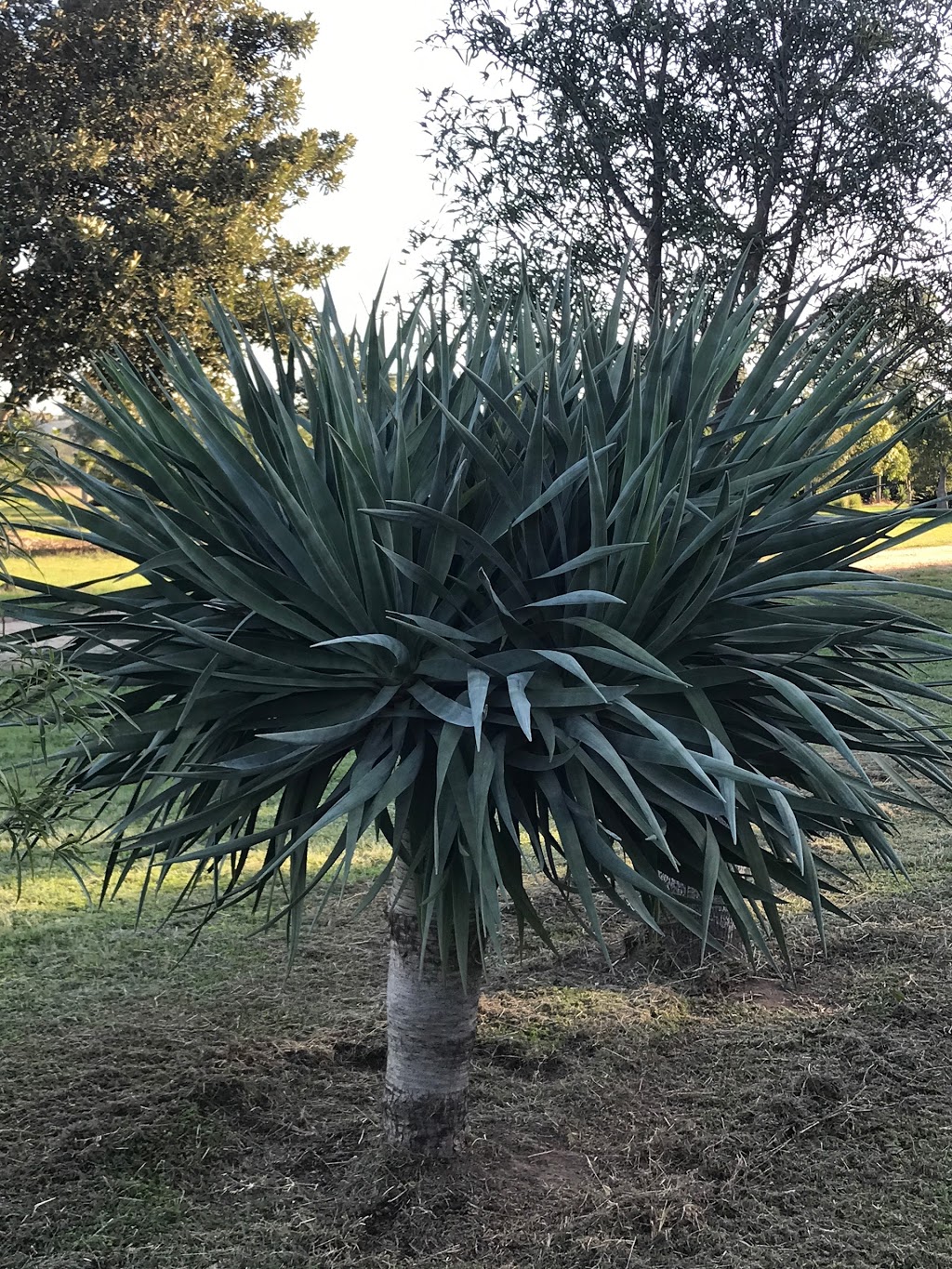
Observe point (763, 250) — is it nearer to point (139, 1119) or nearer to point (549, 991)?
point (549, 991)

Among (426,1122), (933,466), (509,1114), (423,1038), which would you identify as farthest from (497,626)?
(933,466)

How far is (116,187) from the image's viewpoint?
13250 millimetres

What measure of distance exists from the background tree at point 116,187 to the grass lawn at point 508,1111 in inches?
370

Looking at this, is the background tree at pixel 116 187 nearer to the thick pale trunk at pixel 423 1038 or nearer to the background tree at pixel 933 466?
the thick pale trunk at pixel 423 1038

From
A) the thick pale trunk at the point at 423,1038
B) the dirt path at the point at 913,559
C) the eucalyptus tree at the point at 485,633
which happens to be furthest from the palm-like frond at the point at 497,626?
the dirt path at the point at 913,559

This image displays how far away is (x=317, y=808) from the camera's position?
8.64 feet

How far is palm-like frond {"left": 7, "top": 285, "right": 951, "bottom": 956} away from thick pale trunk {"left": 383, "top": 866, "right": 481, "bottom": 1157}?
378 mm

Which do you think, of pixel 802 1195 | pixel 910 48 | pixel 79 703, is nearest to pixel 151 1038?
pixel 79 703

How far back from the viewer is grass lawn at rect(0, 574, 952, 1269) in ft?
9.68

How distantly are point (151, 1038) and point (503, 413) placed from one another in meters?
2.77

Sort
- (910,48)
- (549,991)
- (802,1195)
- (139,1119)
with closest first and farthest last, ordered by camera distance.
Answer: (802,1195) → (139,1119) → (549,991) → (910,48)

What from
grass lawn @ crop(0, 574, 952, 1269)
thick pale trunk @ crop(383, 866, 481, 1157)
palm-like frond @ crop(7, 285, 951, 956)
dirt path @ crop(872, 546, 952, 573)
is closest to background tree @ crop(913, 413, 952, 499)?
dirt path @ crop(872, 546, 952, 573)

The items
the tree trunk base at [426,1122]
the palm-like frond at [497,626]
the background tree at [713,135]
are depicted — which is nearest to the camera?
the palm-like frond at [497,626]

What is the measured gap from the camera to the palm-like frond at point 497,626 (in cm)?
247
